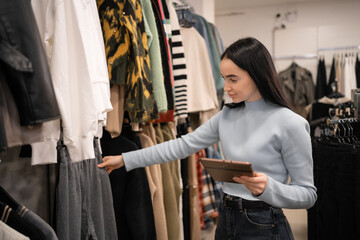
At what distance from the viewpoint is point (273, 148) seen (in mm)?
1278

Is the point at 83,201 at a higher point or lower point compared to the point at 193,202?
higher

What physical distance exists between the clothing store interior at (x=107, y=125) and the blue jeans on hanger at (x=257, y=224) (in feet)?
1.76

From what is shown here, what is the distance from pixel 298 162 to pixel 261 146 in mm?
146

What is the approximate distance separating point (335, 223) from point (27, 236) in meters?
1.80

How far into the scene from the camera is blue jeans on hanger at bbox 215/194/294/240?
4.19 feet

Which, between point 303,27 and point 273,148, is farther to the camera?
point 303,27

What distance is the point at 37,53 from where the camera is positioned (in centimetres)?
85

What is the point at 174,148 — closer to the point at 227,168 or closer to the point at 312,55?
the point at 227,168

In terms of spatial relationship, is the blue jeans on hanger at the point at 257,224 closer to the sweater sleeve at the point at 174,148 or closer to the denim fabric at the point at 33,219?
the sweater sleeve at the point at 174,148

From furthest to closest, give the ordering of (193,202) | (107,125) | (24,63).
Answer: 1. (193,202)
2. (107,125)
3. (24,63)

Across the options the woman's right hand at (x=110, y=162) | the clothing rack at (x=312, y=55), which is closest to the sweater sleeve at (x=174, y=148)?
Answer: the woman's right hand at (x=110, y=162)

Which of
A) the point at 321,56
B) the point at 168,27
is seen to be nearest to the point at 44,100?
the point at 168,27

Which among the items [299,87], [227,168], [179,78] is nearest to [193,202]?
[179,78]

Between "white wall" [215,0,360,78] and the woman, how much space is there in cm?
462
